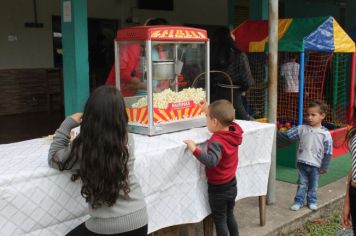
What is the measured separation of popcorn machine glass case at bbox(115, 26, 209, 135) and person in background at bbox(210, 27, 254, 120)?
4.46 feet

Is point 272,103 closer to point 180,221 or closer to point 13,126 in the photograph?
point 180,221

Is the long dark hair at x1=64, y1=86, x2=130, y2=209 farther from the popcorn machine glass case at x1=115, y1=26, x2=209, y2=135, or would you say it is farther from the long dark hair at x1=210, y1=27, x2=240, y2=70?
the long dark hair at x1=210, y1=27, x2=240, y2=70

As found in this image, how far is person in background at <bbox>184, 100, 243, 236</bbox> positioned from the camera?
9.84ft

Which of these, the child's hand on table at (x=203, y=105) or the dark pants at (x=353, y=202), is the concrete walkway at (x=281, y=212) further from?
the dark pants at (x=353, y=202)

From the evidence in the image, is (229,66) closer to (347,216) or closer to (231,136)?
(231,136)

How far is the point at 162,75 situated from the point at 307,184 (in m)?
2.01

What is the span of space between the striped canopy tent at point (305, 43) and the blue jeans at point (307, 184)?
1.37 m

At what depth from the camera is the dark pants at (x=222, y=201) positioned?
3.17 metres

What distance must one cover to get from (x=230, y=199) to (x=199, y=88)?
90cm

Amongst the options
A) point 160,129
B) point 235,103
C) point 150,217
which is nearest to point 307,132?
point 235,103

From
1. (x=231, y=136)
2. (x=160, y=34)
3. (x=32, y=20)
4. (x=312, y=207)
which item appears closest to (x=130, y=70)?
(x=160, y=34)

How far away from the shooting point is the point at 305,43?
17.6 ft

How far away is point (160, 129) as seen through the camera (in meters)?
3.18

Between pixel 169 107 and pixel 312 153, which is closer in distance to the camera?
pixel 169 107
